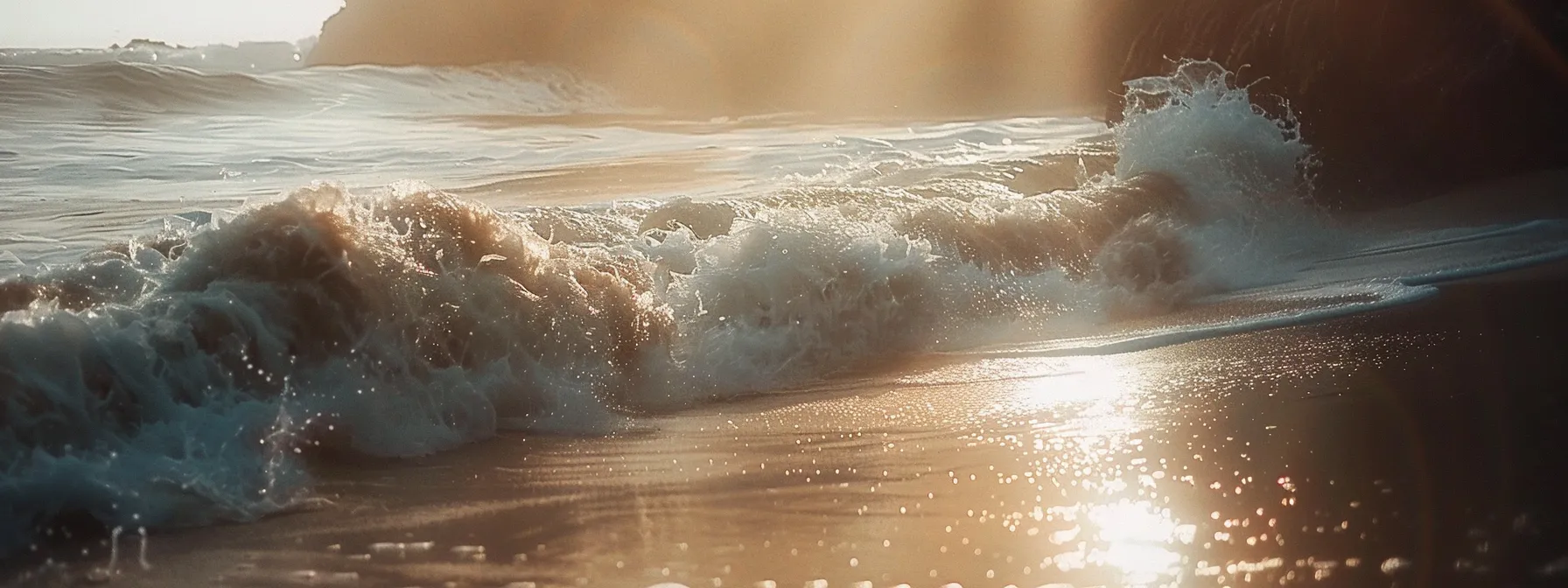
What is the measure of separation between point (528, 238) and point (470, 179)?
27.3ft

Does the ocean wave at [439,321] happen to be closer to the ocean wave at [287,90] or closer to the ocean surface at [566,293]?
the ocean surface at [566,293]

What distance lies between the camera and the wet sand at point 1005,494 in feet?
11.6

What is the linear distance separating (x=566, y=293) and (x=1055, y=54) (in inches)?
1187

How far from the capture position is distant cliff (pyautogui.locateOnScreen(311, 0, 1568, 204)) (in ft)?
46.3

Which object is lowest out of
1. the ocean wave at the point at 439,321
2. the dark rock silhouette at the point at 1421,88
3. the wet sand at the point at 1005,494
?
the wet sand at the point at 1005,494

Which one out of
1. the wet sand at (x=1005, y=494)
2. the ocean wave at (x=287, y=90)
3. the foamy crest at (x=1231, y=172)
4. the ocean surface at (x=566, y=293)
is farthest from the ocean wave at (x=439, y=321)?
the ocean wave at (x=287, y=90)

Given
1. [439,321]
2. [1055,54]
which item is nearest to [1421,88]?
[439,321]

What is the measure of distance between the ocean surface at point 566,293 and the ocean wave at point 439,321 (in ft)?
0.04

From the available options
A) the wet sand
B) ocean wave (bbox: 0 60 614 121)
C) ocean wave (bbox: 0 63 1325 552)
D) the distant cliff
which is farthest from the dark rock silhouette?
ocean wave (bbox: 0 60 614 121)

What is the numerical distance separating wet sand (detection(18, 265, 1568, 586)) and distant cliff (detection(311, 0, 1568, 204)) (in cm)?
869

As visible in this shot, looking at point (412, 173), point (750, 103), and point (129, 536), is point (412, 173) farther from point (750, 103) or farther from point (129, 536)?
point (750, 103)

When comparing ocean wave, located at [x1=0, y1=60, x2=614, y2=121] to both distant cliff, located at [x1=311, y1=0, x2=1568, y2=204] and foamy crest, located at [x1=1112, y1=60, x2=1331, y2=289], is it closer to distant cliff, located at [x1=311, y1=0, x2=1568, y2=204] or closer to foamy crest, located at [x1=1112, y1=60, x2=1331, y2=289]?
distant cliff, located at [x1=311, y1=0, x2=1568, y2=204]

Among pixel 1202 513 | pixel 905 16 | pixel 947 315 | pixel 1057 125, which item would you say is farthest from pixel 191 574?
pixel 905 16

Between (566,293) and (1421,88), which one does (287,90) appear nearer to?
(1421,88)
